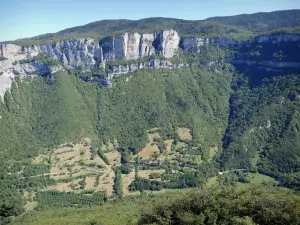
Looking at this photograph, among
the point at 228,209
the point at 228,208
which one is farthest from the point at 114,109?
the point at 228,209

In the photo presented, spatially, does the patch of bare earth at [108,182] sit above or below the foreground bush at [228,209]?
below

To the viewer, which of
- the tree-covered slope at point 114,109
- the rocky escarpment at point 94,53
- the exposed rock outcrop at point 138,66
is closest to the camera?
the tree-covered slope at point 114,109

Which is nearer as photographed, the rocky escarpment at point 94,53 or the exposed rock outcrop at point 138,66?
the rocky escarpment at point 94,53

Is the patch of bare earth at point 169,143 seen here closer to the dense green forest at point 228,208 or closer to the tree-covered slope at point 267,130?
the tree-covered slope at point 267,130

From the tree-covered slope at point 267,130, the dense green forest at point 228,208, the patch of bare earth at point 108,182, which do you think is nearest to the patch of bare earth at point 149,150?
the patch of bare earth at point 108,182

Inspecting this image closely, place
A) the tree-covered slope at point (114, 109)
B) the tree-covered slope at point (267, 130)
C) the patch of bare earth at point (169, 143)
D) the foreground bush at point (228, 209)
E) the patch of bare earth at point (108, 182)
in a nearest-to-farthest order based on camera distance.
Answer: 1. the foreground bush at point (228, 209)
2. the patch of bare earth at point (108, 182)
3. the tree-covered slope at point (267, 130)
4. the patch of bare earth at point (169, 143)
5. the tree-covered slope at point (114, 109)

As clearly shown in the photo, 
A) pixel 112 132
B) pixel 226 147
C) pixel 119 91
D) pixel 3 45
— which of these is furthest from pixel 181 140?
pixel 3 45

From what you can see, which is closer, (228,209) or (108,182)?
(228,209)

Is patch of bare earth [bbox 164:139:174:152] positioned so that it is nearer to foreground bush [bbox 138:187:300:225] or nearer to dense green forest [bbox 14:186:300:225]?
dense green forest [bbox 14:186:300:225]

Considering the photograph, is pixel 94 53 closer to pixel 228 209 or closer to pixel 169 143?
pixel 169 143

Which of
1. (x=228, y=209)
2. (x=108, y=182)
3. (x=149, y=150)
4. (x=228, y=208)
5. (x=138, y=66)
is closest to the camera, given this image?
(x=228, y=209)

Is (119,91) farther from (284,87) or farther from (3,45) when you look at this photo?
(284,87)
